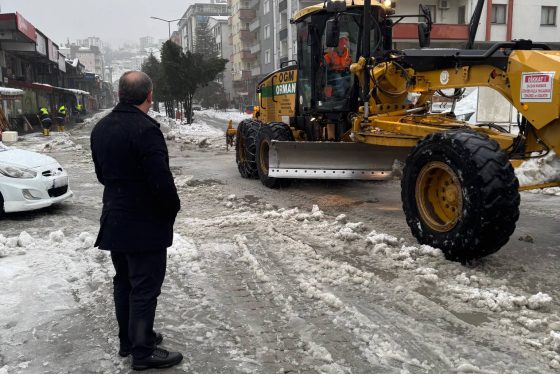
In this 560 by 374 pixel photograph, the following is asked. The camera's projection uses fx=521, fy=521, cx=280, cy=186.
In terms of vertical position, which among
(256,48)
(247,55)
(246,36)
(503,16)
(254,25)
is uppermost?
(254,25)

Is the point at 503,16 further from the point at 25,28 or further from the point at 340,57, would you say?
the point at 340,57

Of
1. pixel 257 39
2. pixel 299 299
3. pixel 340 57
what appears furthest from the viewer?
pixel 257 39

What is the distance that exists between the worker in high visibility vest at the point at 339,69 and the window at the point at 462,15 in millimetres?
29489

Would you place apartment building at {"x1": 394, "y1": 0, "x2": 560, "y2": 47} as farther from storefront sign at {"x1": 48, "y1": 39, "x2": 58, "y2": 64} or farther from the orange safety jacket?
the orange safety jacket

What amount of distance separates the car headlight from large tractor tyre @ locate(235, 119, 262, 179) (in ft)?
13.6

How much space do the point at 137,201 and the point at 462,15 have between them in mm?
36030

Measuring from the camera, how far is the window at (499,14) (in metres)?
34.0

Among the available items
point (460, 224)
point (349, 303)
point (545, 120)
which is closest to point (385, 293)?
point (349, 303)

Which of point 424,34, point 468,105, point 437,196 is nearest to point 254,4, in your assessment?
point 468,105

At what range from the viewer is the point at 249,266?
5160 millimetres

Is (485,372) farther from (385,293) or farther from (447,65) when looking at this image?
(447,65)

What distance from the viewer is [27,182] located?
7250mm

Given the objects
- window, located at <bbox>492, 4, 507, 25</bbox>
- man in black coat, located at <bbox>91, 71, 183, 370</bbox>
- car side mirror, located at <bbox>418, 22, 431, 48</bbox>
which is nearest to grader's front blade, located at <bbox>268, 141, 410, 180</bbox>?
car side mirror, located at <bbox>418, 22, 431, 48</bbox>

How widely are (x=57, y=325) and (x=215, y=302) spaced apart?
1.20 metres
